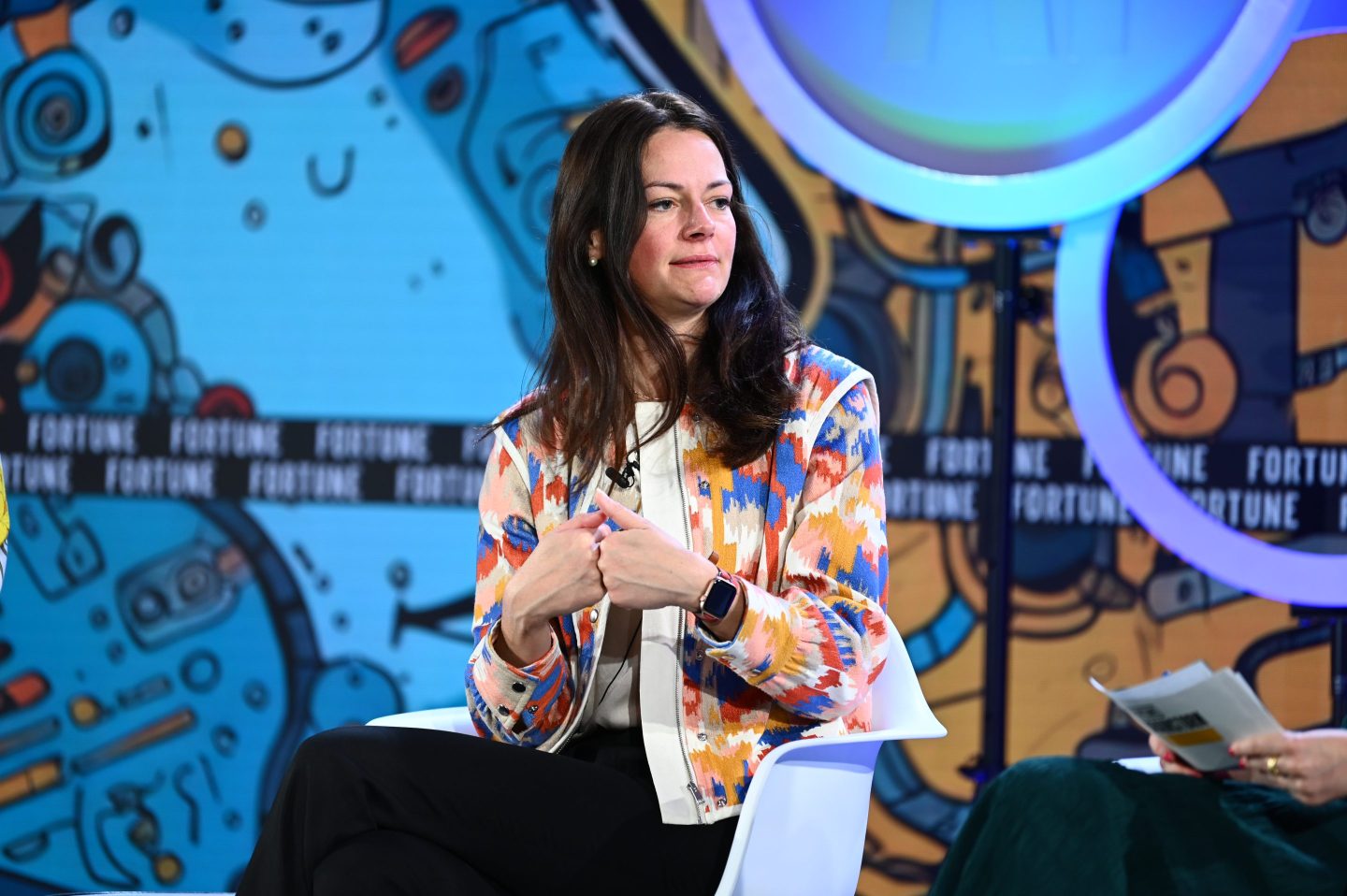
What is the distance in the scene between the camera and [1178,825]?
1.58 m

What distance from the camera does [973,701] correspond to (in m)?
3.03

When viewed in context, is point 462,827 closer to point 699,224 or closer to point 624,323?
point 624,323

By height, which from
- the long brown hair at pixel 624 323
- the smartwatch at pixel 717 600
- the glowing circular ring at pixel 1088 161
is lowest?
the smartwatch at pixel 717 600

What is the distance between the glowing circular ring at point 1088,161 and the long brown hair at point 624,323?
0.79m

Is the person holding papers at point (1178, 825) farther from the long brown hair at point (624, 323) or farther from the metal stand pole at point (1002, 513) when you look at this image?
the metal stand pole at point (1002, 513)

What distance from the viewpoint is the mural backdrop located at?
118 inches

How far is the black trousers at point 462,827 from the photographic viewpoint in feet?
5.20

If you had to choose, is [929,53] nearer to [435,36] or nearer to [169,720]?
[435,36]

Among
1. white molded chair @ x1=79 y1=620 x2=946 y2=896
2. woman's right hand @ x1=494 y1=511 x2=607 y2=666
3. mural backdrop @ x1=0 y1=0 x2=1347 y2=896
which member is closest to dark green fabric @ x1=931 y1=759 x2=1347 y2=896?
white molded chair @ x1=79 y1=620 x2=946 y2=896

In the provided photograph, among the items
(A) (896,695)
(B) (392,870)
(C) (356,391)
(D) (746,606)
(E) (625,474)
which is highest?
(C) (356,391)

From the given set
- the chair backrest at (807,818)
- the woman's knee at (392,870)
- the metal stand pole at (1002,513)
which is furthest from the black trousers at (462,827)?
the metal stand pole at (1002,513)

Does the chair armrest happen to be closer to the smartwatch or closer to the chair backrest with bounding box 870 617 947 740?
the smartwatch

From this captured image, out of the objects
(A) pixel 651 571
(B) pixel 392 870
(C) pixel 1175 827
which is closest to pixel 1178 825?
(C) pixel 1175 827

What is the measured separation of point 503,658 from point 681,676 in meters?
0.23
